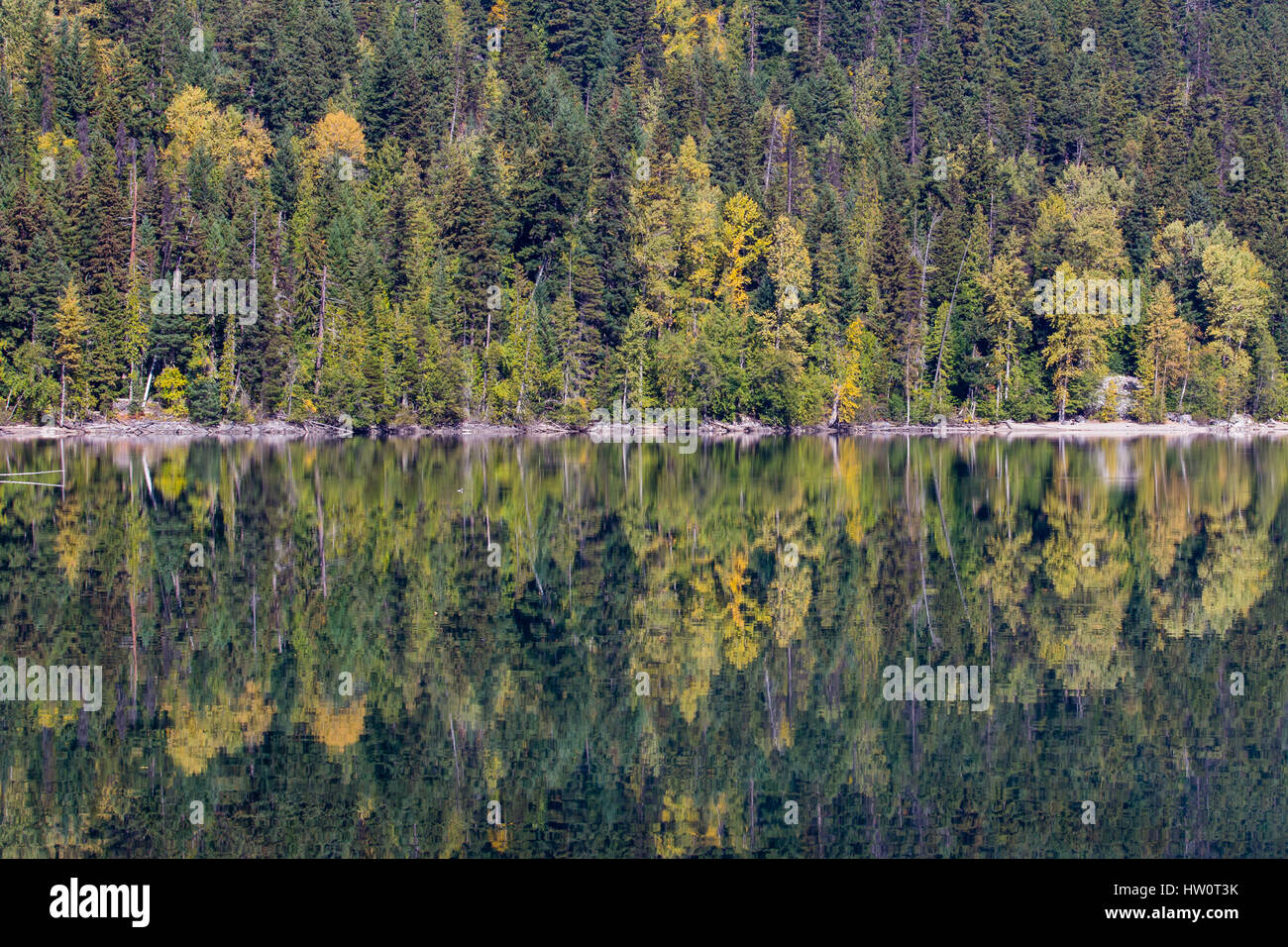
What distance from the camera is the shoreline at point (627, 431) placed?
10088 cm

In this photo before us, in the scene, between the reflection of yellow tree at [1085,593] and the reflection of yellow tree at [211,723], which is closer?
the reflection of yellow tree at [211,723]

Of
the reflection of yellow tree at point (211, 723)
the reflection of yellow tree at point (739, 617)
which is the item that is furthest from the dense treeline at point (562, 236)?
the reflection of yellow tree at point (211, 723)

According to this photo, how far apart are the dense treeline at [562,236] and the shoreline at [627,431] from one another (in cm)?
130

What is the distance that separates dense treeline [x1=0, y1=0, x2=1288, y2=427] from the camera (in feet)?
349

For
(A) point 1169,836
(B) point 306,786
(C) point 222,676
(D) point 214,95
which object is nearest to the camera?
(A) point 1169,836

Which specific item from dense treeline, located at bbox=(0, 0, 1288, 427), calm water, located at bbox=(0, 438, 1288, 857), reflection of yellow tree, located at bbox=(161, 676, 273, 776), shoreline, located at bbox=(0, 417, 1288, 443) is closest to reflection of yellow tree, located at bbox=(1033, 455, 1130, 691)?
calm water, located at bbox=(0, 438, 1288, 857)

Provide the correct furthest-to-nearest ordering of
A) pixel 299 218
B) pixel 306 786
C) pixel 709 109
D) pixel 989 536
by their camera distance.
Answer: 1. pixel 709 109
2. pixel 299 218
3. pixel 989 536
4. pixel 306 786

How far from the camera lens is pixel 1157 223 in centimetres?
12788

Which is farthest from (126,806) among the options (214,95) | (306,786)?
(214,95)

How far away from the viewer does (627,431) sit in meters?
109

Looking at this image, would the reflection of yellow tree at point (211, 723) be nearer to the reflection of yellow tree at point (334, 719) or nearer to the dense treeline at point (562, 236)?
the reflection of yellow tree at point (334, 719)

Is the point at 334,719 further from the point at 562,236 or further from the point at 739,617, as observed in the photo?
the point at 562,236
